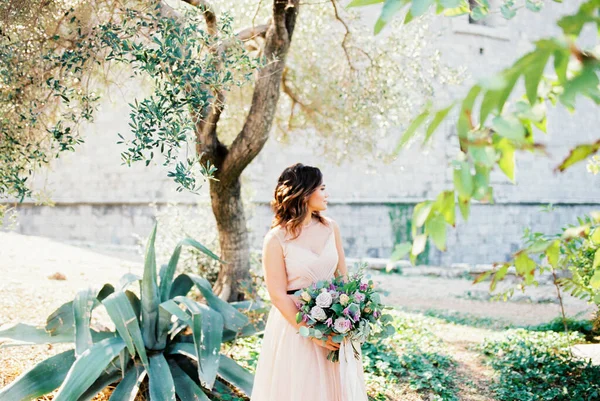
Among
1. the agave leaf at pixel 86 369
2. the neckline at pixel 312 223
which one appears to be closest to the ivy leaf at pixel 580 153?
the neckline at pixel 312 223

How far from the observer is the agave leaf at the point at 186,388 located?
4.08m

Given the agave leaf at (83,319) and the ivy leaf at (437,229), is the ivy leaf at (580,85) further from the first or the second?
the agave leaf at (83,319)

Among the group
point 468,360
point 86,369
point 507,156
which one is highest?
point 507,156

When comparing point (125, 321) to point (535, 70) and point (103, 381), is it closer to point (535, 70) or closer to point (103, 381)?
point (103, 381)

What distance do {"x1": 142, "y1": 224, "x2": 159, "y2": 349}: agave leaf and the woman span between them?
118 cm

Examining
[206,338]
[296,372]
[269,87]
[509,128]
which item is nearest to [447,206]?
[509,128]

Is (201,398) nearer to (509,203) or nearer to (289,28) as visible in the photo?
(289,28)

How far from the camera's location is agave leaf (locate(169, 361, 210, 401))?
4.08 m

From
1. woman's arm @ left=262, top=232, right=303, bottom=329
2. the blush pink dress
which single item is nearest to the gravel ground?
the blush pink dress

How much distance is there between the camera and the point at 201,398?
407 centimetres

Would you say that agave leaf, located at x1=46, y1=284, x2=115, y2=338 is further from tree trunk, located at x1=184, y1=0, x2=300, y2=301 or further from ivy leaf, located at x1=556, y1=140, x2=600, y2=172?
ivy leaf, located at x1=556, y1=140, x2=600, y2=172

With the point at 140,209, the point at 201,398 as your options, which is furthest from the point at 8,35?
the point at 140,209

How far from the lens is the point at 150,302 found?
4406 mm

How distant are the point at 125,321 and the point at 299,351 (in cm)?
127
